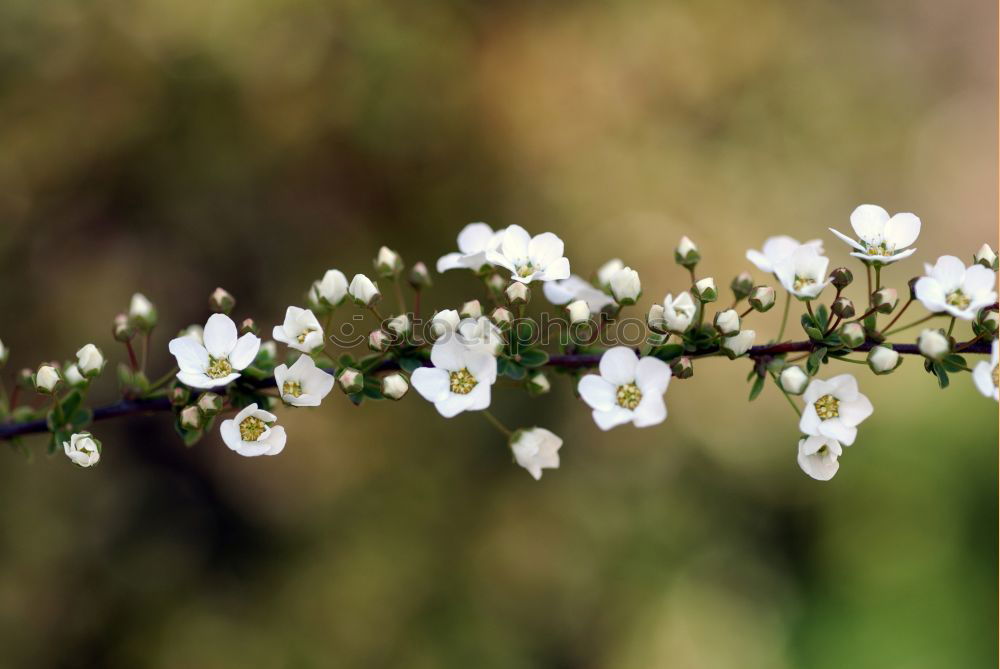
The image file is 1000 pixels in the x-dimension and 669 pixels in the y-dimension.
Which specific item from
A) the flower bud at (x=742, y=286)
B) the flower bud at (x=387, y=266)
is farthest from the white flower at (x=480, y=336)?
the flower bud at (x=742, y=286)

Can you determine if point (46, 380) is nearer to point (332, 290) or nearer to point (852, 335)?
point (332, 290)

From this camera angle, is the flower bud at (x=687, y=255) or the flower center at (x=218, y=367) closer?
the flower center at (x=218, y=367)

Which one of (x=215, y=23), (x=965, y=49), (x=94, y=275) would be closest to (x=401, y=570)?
(x=94, y=275)

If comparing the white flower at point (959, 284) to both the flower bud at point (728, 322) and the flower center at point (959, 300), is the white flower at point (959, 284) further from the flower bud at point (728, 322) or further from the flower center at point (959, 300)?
the flower bud at point (728, 322)

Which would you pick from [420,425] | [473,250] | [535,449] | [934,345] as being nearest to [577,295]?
[473,250]

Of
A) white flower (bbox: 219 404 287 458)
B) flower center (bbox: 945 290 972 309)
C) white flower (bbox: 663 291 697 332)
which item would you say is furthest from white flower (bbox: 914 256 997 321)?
white flower (bbox: 219 404 287 458)

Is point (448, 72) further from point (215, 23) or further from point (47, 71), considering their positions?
point (47, 71)

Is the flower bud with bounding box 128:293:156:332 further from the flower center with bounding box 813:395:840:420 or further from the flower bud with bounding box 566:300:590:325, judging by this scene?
the flower center with bounding box 813:395:840:420
